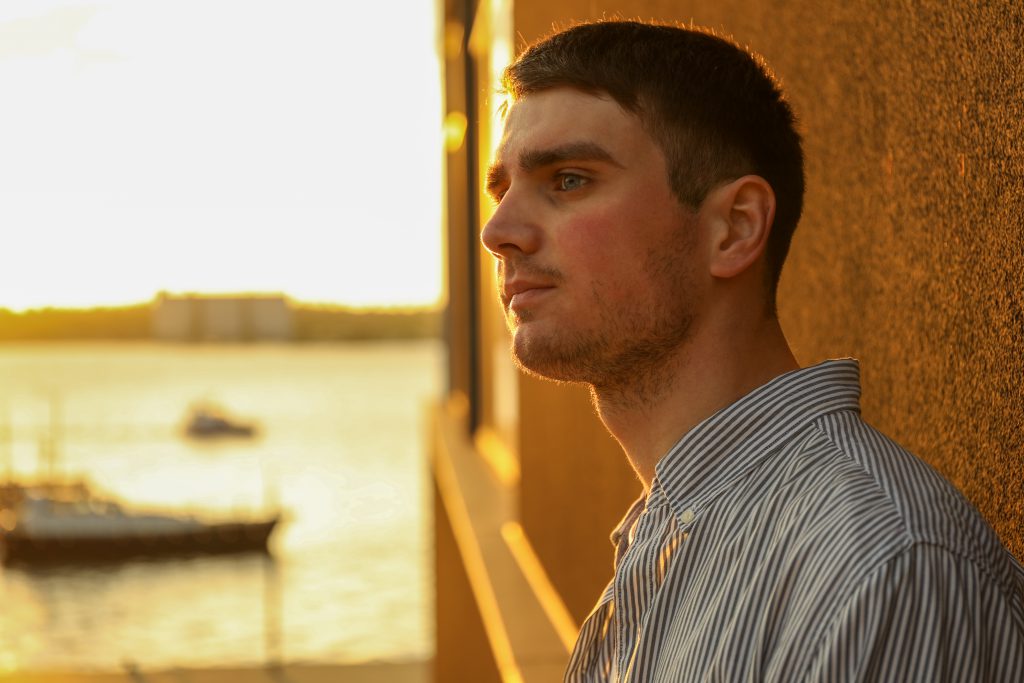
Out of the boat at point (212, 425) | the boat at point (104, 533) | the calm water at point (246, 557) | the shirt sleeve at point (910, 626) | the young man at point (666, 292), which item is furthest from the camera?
the boat at point (212, 425)

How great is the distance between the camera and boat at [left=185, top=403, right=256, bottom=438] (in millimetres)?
72875

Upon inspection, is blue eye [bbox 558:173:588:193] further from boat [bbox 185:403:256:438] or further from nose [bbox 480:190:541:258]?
boat [bbox 185:403:256:438]

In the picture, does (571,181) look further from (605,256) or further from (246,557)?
(246,557)

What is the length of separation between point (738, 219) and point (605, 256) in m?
0.16

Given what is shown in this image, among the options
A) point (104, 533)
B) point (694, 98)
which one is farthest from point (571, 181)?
point (104, 533)

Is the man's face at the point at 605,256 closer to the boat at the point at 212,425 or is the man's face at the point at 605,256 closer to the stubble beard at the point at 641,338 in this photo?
the stubble beard at the point at 641,338

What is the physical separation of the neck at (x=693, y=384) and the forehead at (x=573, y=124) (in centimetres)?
23

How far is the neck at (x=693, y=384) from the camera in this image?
1386 mm

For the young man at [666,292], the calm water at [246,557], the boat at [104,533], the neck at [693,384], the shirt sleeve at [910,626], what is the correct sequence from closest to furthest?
the shirt sleeve at [910,626], the young man at [666,292], the neck at [693,384], the calm water at [246,557], the boat at [104,533]

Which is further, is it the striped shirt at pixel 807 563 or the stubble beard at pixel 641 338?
the stubble beard at pixel 641 338

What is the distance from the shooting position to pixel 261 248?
262 feet

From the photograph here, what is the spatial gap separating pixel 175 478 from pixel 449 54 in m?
48.2

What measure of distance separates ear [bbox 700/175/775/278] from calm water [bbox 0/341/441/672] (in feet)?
51.2

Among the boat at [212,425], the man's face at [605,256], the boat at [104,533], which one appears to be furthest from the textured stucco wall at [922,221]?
the boat at [212,425]
